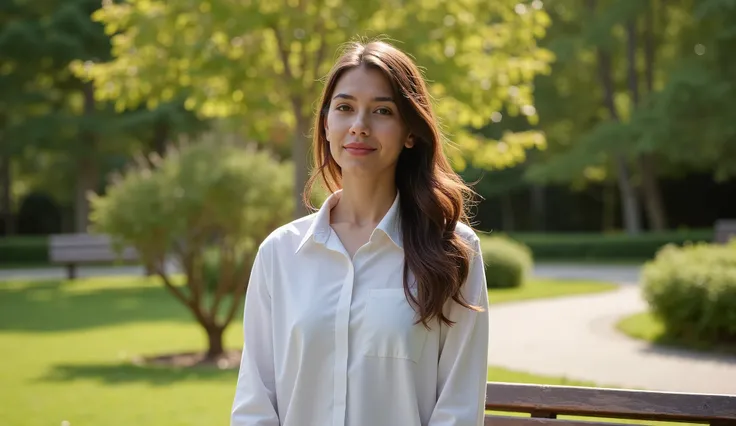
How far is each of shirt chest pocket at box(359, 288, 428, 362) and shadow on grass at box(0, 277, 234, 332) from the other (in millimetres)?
11179

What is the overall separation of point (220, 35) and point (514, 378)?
476 centimetres

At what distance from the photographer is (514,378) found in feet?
27.6

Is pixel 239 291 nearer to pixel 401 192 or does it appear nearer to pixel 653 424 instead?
pixel 653 424

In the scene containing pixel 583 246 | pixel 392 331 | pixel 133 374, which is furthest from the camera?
pixel 583 246

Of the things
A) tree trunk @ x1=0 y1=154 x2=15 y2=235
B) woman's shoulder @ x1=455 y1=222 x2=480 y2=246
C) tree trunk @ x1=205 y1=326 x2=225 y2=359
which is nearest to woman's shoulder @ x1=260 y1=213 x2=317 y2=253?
woman's shoulder @ x1=455 y1=222 x2=480 y2=246

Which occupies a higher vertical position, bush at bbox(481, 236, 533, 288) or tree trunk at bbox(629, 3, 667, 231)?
tree trunk at bbox(629, 3, 667, 231)

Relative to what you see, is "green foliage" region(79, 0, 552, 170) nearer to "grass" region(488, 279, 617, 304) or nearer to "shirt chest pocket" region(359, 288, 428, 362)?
"grass" region(488, 279, 617, 304)

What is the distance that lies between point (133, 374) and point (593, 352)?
4.74m

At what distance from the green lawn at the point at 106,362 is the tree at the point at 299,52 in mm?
2525

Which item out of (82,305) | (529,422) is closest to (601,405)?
(529,422)

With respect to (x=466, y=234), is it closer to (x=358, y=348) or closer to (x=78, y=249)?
(x=358, y=348)

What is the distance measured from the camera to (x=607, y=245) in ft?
86.6

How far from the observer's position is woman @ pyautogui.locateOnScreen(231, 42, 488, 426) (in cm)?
272

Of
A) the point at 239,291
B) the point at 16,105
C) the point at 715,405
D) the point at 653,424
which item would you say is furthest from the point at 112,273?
the point at 715,405
